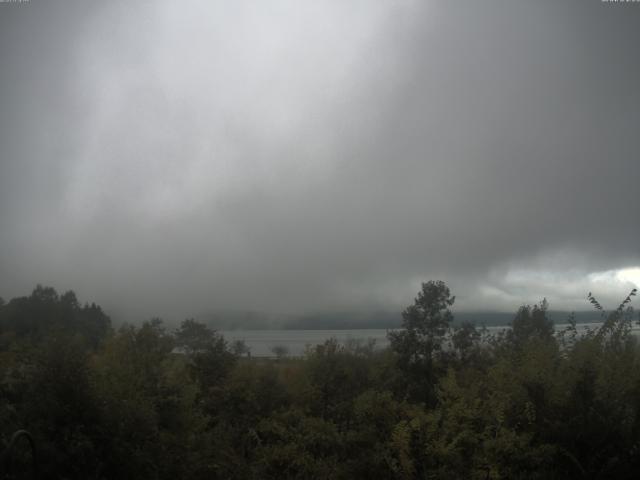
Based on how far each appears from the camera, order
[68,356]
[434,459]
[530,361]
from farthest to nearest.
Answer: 1. [530,361]
2. [434,459]
3. [68,356]

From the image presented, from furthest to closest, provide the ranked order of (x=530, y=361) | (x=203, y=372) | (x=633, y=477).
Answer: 1. (x=203, y=372)
2. (x=530, y=361)
3. (x=633, y=477)

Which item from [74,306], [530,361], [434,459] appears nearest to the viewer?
[434,459]

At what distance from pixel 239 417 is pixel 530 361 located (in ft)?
84.4

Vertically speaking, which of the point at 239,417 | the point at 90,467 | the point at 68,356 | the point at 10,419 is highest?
the point at 68,356

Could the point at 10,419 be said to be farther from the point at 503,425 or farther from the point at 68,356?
the point at 503,425

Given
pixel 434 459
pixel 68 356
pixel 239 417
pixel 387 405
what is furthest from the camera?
pixel 239 417

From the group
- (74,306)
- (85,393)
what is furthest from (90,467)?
(74,306)

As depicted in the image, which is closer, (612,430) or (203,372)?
(612,430)

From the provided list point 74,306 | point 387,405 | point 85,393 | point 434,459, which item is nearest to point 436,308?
point 387,405

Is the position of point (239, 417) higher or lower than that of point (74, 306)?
lower

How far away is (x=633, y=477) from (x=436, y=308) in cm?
3044

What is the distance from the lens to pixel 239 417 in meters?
39.5

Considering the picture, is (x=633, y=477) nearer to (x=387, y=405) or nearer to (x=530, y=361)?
(x=530, y=361)

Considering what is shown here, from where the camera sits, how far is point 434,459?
18672 mm
